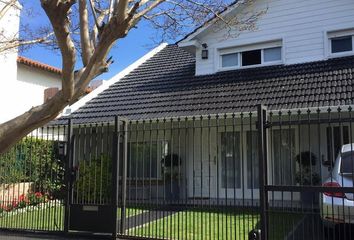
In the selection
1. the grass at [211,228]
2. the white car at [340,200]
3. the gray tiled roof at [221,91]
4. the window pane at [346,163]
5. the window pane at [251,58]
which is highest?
the window pane at [251,58]

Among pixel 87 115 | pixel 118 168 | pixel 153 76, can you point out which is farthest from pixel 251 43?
pixel 118 168

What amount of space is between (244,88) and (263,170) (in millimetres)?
7069

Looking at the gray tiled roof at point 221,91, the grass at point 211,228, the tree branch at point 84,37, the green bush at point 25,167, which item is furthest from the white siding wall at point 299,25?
the tree branch at point 84,37

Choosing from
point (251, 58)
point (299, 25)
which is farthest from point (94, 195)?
point (299, 25)

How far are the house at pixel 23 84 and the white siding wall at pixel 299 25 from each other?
32.3 feet

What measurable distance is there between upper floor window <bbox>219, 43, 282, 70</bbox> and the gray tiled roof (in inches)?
Result: 13.5

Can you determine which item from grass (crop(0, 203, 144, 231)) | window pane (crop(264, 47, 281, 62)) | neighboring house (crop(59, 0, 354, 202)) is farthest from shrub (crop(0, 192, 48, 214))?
window pane (crop(264, 47, 281, 62))

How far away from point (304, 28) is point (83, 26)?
953 cm

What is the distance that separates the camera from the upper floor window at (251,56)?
1589 cm

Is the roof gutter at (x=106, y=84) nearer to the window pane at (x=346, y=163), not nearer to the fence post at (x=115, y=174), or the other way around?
the fence post at (x=115, y=174)

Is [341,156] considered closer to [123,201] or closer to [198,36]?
[123,201]

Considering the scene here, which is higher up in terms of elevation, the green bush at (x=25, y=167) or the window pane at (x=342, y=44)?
the window pane at (x=342, y=44)

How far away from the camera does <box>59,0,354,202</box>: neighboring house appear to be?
1377cm

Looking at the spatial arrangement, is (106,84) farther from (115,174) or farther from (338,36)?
(115,174)
